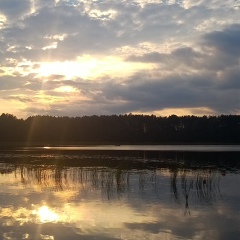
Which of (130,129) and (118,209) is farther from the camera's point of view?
(130,129)

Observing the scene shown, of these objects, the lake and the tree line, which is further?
the tree line

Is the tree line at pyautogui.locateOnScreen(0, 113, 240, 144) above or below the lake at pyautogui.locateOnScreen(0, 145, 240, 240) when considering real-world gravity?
above

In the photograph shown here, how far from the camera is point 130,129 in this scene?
375 ft

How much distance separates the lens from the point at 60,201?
14883 mm

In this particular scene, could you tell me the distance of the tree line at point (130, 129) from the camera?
10550 centimetres

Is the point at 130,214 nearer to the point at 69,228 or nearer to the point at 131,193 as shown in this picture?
the point at 69,228

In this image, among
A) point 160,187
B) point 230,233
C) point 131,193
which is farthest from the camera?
point 160,187

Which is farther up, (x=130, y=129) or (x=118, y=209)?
(x=130, y=129)

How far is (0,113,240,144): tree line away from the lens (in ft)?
346

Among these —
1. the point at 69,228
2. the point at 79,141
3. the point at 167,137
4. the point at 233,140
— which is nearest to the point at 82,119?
the point at 79,141

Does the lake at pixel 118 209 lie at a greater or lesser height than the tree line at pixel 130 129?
lesser

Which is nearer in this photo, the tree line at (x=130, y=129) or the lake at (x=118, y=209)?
the lake at (x=118, y=209)

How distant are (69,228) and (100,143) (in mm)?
100004

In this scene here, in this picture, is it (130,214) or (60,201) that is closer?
(130,214)
